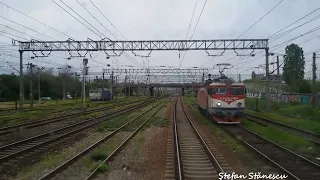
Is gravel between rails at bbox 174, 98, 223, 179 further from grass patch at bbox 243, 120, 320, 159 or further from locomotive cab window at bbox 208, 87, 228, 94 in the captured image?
locomotive cab window at bbox 208, 87, 228, 94

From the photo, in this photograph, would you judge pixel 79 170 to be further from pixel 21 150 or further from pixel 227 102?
pixel 227 102

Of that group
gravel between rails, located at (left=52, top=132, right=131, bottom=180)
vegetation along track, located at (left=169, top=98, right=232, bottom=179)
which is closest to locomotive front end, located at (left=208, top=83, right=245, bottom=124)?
vegetation along track, located at (left=169, top=98, right=232, bottom=179)

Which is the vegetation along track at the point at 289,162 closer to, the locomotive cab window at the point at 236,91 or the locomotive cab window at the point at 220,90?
the locomotive cab window at the point at 220,90

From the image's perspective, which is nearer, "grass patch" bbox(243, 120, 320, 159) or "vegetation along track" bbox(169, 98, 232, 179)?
"vegetation along track" bbox(169, 98, 232, 179)

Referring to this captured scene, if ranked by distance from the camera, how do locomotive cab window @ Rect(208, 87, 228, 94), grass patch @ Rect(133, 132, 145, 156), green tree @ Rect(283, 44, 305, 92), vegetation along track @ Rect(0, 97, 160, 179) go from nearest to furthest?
1. vegetation along track @ Rect(0, 97, 160, 179)
2. grass patch @ Rect(133, 132, 145, 156)
3. locomotive cab window @ Rect(208, 87, 228, 94)
4. green tree @ Rect(283, 44, 305, 92)

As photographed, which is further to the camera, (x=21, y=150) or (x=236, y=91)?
(x=236, y=91)

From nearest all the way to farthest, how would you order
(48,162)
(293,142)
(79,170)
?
(79,170) < (48,162) < (293,142)

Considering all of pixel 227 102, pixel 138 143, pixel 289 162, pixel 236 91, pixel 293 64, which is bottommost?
pixel 138 143

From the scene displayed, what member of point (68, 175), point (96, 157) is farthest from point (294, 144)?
point (68, 175)

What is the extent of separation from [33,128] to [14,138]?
491 cm

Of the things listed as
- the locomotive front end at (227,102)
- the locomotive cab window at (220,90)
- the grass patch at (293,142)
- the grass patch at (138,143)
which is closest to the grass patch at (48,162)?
the grass patch at (138,143)

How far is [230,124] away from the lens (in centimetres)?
2525

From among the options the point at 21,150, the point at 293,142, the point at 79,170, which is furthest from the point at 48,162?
the point at 293,142

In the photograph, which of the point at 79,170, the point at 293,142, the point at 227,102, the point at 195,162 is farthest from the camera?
the point at 227,102
